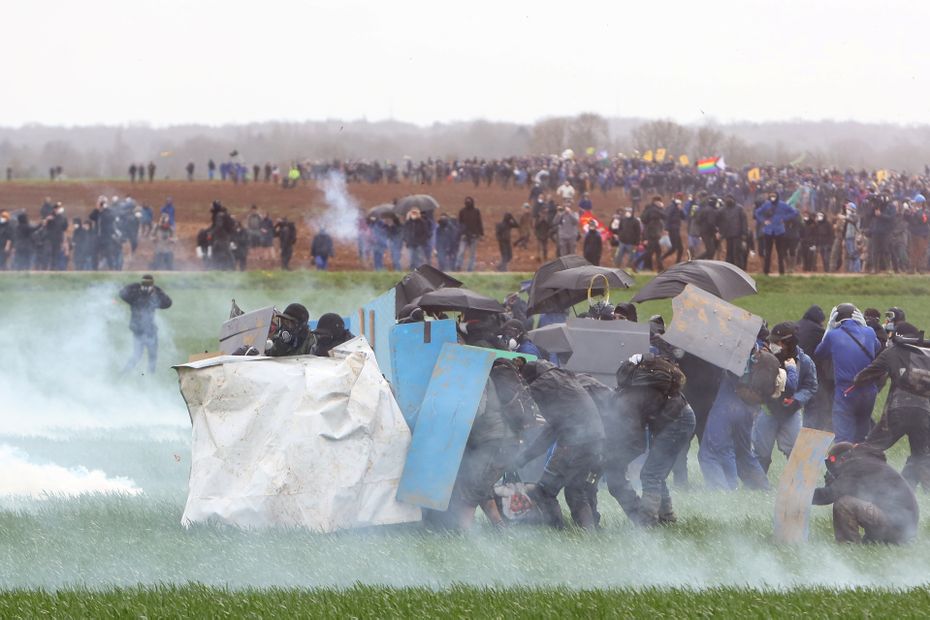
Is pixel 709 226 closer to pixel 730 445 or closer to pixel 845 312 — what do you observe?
pixel 845 312

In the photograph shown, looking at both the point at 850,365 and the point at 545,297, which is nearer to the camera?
the point at 850,365

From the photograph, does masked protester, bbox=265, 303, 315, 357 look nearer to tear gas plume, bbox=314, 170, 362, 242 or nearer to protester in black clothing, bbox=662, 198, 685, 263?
protester in black clothing, bbox=662, 198, 685, 263

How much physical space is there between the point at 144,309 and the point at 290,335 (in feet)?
33.4

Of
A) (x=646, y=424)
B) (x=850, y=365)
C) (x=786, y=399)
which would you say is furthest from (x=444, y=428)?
(x=850, y=365)

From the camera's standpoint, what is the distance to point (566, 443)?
1105 cm

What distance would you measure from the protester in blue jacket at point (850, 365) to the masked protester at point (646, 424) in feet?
12.6

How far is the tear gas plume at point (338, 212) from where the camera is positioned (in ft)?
155

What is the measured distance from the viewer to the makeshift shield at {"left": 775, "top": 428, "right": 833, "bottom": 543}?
10359 mm

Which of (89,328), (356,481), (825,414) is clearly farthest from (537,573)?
(89,328)

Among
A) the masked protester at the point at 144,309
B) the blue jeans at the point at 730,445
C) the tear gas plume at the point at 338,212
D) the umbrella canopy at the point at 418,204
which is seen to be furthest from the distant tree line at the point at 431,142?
the blue jeans at the point at 730,445

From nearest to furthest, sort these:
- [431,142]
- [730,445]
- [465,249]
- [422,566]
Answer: [422,566] < [730,445] < [465,249] < [431,142]

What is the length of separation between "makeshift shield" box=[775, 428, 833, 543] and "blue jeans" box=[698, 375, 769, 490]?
11.1ft

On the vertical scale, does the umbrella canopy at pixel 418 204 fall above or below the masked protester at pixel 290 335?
below

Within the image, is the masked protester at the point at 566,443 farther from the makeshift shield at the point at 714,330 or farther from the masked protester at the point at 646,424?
the makeshift shield at the point at 714,330
